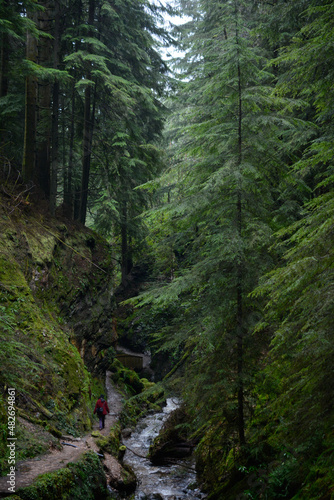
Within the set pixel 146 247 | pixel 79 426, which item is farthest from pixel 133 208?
pixel 79 426

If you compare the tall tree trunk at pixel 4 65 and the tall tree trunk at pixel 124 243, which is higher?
the tall tree trunk at pixel 4 65


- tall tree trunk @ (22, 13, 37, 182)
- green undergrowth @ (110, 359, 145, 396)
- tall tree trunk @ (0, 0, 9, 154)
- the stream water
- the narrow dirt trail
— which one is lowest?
the stream water

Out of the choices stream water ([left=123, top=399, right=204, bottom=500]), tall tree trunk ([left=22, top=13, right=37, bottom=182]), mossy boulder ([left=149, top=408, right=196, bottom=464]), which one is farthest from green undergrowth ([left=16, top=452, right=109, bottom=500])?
tall tree trunk ([left=22, top=13, right=37, bottom=182])

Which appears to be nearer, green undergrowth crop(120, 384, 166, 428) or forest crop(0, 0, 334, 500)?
forest crop(0, 0, 334, 500)

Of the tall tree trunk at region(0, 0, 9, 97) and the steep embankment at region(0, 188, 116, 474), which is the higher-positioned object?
the tall tree trunk at region(0, 0, 9, 97)

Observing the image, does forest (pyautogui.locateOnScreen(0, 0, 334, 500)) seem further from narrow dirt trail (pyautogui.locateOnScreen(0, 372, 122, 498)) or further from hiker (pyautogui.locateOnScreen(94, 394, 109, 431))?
hiker (pyautogui.locateOnScreen(94, 394, 109, 431))

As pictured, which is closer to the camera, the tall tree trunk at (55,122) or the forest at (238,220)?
the forest at (238,220)

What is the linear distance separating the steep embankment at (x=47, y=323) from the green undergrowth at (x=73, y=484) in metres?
0.70

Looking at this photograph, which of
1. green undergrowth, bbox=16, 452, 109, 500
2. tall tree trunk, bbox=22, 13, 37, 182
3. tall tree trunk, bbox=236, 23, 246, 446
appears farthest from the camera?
tall tree trunk, bbox=22, 13, 37, 182

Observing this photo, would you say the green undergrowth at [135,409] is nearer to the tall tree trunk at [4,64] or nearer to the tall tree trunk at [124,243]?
the tall tree trunk at [124,243]

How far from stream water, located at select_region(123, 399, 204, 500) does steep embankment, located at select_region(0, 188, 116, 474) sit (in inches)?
94.9

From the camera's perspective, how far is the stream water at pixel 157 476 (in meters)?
9.17

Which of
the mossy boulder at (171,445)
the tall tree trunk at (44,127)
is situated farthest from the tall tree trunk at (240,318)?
the tall tree trunk at (44,127)

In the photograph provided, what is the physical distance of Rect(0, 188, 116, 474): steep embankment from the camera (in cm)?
651
